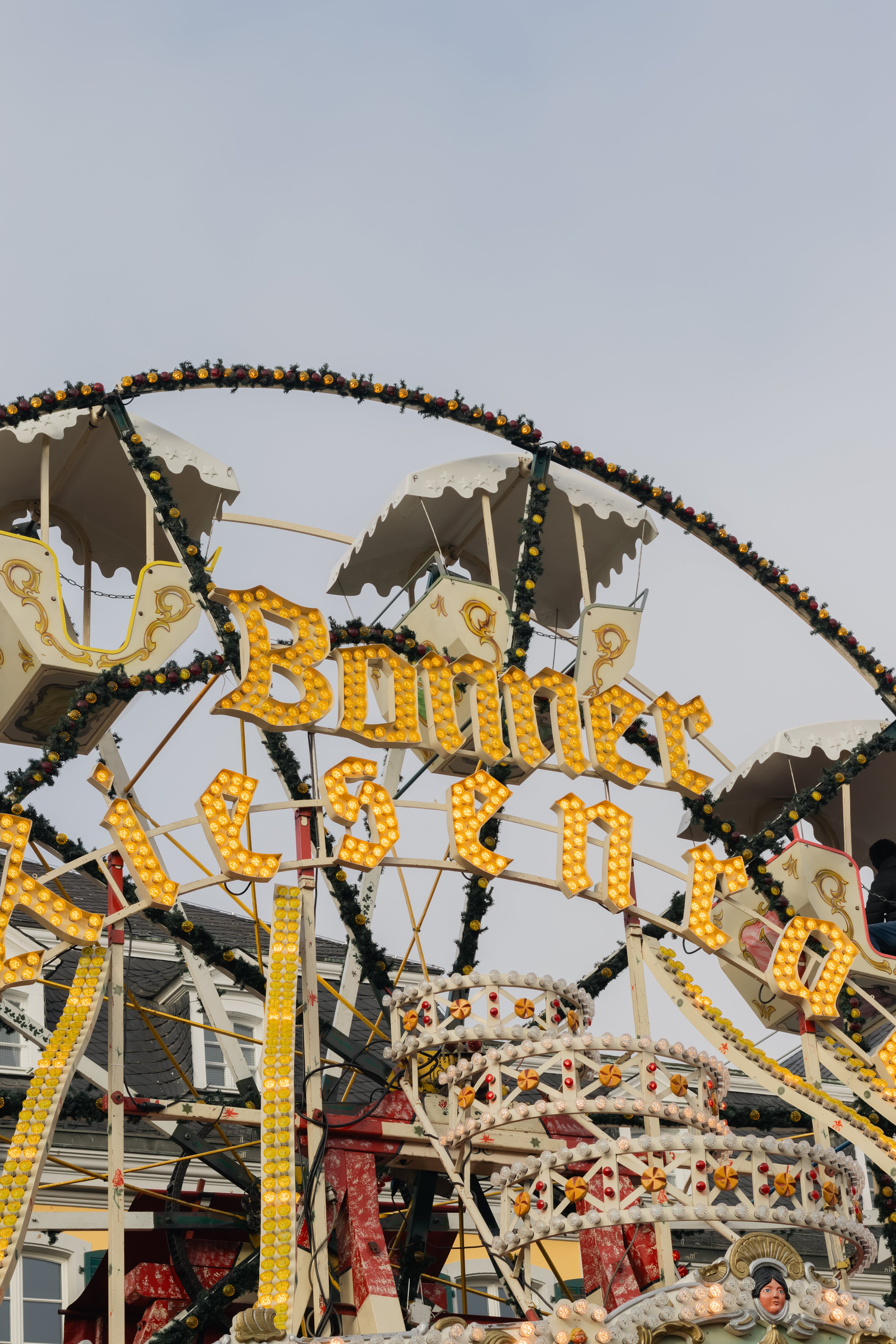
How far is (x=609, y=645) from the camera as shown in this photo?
20672 millimetres

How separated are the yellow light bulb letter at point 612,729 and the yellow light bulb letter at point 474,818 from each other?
4.89 feet

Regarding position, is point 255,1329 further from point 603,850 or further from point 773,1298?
point 603,850

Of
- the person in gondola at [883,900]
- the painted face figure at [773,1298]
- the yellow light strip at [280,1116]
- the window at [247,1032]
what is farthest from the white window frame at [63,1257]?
the person in gondola at [883,900]

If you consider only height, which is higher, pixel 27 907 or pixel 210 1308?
pixel 27 907

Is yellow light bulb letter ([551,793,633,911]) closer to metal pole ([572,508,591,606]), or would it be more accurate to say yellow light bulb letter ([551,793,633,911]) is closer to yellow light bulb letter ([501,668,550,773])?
yellow light bulb letter ([501,668,550,773])

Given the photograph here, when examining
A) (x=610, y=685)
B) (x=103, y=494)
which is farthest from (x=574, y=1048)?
(x=103, y=494)

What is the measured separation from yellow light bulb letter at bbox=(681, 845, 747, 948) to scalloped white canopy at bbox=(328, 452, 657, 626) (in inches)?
175

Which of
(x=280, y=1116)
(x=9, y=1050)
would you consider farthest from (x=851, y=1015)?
(x=9, y=1050)

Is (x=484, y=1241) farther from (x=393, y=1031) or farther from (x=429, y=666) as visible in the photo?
(x=429, y=666)

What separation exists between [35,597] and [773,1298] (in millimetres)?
9733

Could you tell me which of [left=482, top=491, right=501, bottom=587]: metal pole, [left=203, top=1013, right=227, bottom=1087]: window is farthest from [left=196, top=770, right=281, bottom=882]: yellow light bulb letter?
[left=203, top=1013, right=227, bottom=1087]: window

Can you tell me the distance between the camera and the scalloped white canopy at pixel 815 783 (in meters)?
23.9

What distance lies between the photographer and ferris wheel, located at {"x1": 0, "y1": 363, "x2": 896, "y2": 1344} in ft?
49.3

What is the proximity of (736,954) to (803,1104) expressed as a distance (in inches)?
95.8
